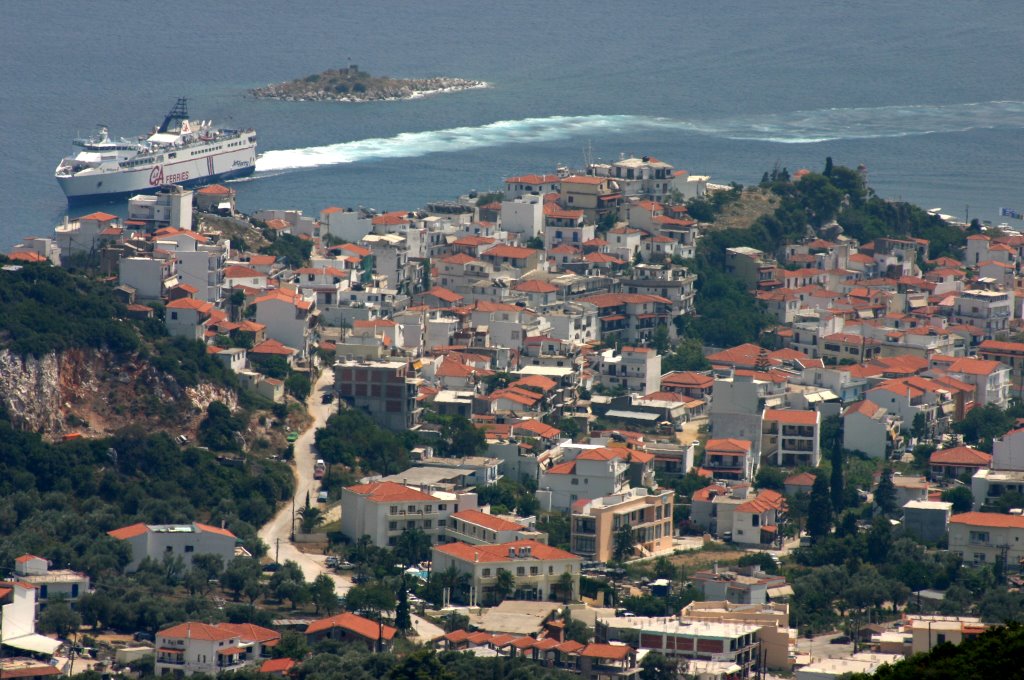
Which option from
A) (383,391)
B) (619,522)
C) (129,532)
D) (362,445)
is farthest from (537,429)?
(129,532)

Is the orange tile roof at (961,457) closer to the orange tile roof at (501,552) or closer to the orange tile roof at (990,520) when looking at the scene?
the orange tile roof at (990,520)

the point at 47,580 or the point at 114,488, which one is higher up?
the point at 114,488

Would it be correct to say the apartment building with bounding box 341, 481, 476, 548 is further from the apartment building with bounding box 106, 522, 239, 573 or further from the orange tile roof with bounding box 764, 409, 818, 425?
the orange tile roof with bounding box 764, 409, 818, 425

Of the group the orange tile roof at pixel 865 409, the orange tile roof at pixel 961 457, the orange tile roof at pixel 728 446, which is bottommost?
the orange tile roof at pixel 961 457

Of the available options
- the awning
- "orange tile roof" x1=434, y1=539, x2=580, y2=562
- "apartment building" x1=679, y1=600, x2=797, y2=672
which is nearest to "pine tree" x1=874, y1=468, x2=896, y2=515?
"apartment building" x1=679, y1=600, x2=797, y2=672

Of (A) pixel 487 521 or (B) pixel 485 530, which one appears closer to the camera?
(B) pixel 485 530

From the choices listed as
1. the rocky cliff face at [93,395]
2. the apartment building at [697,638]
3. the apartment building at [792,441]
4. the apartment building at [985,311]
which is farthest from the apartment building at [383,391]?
the apartment building at [985,311]

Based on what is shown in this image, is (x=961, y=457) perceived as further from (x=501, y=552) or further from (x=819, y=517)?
(x=501, y=552)
